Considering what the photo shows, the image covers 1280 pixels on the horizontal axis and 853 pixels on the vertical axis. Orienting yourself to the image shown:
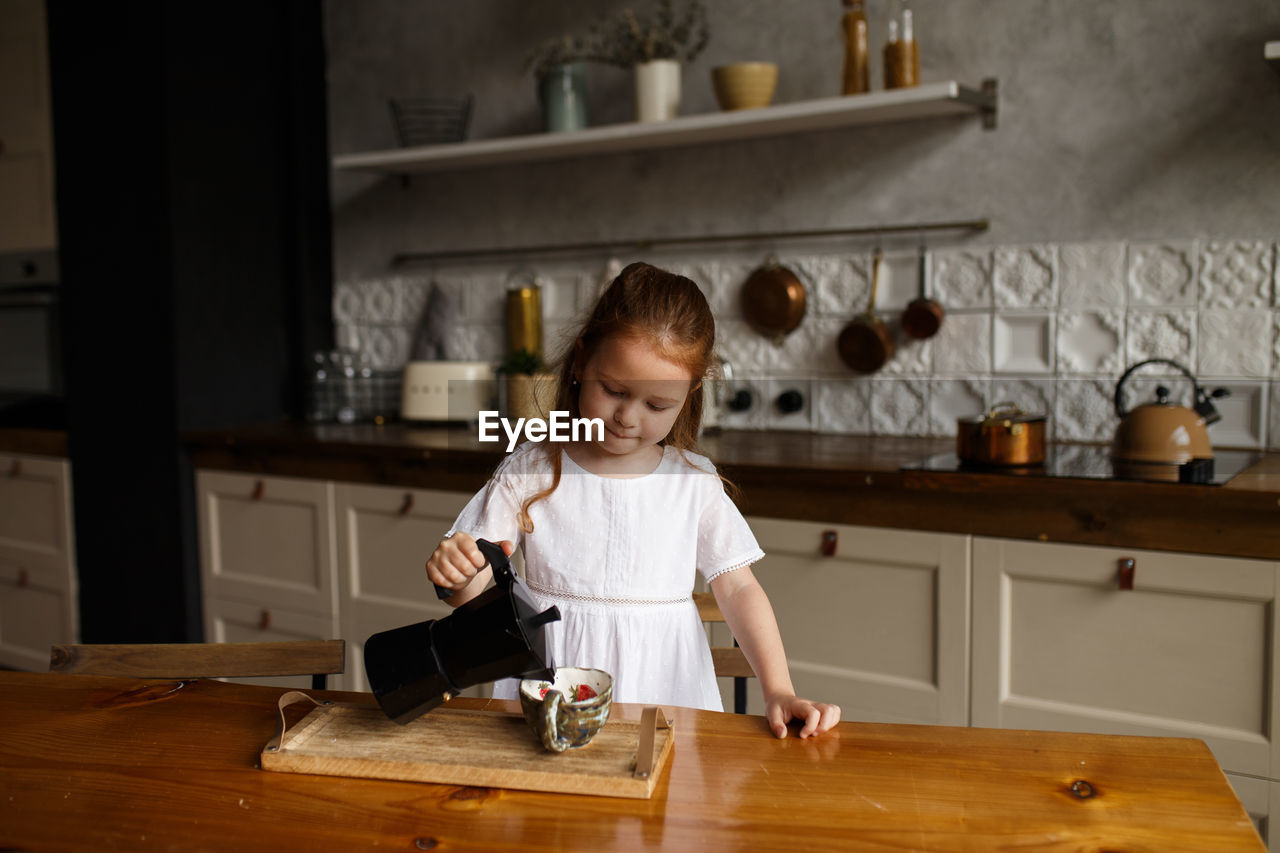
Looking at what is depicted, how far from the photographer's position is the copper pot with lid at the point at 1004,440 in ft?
5.74

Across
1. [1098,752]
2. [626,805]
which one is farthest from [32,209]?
[1098,752]

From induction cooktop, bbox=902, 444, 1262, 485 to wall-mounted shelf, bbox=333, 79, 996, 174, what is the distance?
0.73 metres

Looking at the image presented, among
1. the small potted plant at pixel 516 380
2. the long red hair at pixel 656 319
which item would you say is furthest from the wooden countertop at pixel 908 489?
the long red hair at pixel 656 319

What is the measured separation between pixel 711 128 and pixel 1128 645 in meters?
1.37

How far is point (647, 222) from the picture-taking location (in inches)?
105

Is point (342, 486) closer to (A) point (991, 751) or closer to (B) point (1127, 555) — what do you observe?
(B) point (1127, 555)

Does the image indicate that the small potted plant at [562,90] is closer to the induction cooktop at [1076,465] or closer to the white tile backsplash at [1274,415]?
the induction cooktop at [1076,465]

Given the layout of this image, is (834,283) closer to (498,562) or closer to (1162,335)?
(1162,335)

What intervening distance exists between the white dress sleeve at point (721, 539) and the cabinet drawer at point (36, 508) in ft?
7.71

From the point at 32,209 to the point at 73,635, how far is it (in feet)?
4.10

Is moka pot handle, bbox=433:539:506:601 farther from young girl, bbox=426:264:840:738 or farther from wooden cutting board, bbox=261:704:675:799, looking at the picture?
young girl, bbox=426:264:840:738

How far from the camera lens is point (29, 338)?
300 cm

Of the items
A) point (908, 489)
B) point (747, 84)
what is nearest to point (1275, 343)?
point (908, 489)


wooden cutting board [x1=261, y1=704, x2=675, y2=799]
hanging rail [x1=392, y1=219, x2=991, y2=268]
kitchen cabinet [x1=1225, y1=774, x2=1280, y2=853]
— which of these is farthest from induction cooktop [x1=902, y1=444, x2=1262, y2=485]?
wooden cutting board [x1=261, y1=704, x2=675, y2=799]
